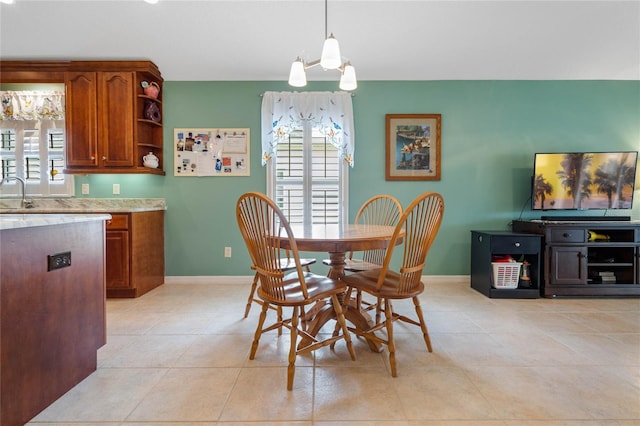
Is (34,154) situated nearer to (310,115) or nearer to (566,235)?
(310,115)

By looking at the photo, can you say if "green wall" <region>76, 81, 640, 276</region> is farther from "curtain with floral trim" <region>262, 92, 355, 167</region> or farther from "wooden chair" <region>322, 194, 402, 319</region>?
"wooden chair" <region>322, 194, 402, 319</region>

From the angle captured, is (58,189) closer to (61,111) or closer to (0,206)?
(0,206)

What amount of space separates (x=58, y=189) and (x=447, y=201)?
425 cm

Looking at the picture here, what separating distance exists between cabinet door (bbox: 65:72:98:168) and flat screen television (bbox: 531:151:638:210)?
442 centimetres

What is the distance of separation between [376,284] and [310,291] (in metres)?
0.38

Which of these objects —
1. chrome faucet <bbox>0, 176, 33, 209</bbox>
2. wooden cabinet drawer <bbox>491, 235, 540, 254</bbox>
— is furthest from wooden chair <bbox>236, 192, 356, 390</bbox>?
chrome faucet <bbox>0, 176, 33, 209</bbox>

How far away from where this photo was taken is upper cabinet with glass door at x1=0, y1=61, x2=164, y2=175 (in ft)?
10.00

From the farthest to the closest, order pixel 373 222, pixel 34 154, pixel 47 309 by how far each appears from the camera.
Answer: pixel 34 154, pixel 373 222, pixel 47 309

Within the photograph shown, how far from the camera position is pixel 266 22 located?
266 cm

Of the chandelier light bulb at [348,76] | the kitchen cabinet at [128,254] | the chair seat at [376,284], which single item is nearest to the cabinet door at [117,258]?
the kitchen cabinet at [128,254]

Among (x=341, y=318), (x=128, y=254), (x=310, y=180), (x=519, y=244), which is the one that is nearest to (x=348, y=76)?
(x=341, y=318)

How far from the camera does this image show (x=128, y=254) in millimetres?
2824

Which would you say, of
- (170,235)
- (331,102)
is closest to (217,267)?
(170,235)

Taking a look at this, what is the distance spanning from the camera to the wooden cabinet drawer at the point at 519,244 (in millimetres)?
Answer: 2914
